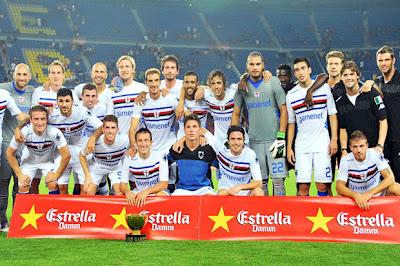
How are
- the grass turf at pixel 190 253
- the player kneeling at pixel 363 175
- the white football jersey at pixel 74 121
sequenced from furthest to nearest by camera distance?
the white football jersey at pixel 74 121
the player kneeling at pixel 363 175
the grass turf at pixel 190 253

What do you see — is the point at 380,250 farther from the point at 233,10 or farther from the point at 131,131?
the point at 233,10

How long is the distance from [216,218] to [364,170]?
1670 millimetres

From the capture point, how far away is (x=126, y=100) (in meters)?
7.85

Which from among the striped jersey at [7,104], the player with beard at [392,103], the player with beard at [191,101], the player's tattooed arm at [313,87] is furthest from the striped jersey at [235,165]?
the striped jersey at [7,104]

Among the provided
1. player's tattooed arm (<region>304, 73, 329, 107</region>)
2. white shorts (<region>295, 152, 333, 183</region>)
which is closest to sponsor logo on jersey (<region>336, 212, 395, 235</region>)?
white shorts (<region>295, 152, 333, 183</region>)

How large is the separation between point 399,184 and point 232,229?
6.17ft

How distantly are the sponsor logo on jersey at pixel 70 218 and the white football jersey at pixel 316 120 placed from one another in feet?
8.12

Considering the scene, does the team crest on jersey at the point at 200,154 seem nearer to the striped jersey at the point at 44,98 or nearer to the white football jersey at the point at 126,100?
the white football jersey at the point at 126,100

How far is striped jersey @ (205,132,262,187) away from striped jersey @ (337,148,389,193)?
967 millimetres

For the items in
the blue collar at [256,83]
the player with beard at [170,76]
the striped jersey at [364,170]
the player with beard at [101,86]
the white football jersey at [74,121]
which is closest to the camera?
the striped jersey at [364,170]

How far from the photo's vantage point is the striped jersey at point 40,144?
700 cm

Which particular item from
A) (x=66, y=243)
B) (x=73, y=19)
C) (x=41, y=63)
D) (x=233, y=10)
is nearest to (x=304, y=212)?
(x=66, y=243)

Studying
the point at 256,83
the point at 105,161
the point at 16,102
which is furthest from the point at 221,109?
the point at 16,102

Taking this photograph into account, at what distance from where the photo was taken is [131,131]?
7.34 metres
